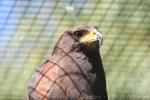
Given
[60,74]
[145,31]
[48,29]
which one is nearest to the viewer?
[60,74]

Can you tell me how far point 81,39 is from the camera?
3.20 m

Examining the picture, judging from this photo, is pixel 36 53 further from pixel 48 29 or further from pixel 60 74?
pixel 60 74

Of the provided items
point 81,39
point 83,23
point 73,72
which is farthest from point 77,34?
point 83,23

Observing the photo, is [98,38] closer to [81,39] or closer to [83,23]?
[81,39]

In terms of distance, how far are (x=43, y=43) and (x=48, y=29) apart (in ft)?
0.46

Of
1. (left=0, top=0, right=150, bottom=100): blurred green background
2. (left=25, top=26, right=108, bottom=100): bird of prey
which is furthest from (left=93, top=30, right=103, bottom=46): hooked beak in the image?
(left=0, top=0, right=150, bottom=100): blurred green background

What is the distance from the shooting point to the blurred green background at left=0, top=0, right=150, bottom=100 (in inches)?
200

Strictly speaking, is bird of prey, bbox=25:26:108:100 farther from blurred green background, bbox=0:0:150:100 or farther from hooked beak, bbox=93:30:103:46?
blurred green background, bbox=0:0:150:100

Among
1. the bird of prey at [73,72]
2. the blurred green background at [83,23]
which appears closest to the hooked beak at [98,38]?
the bird of prey at [73,72]

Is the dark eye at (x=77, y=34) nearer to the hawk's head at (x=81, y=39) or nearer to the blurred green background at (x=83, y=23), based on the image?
the hawk's head at (x=81, y=39)

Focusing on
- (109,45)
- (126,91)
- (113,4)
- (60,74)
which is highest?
(113,4)

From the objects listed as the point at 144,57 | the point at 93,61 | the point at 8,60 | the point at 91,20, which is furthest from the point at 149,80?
the point at 93,61

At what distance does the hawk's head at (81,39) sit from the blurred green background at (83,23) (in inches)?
69.2

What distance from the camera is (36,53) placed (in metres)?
5.20
